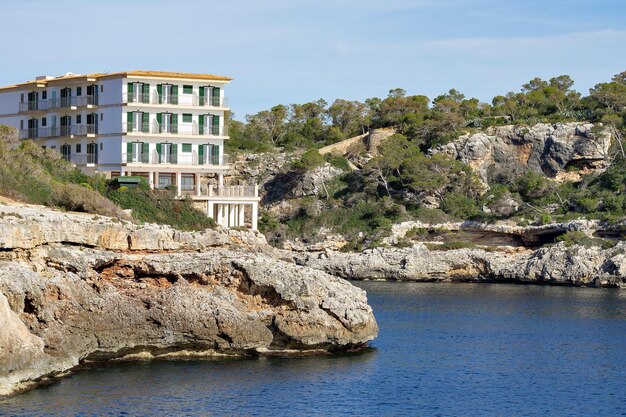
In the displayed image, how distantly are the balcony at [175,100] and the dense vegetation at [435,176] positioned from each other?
83.5ft

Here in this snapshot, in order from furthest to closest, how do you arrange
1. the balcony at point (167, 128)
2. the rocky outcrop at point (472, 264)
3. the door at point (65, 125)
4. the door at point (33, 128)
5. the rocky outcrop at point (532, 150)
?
the rocky outcrop at point (532, 150) → the rocky outcrop at point (472, 264) → the door at point (33, 128) → the door at point (65, 125) → the balcony at point (167, 128)

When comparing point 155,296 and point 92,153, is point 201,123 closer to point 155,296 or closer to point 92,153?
point 92,153

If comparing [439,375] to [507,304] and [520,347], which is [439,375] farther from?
[507,304]

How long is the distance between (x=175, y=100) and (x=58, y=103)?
8.42 meters

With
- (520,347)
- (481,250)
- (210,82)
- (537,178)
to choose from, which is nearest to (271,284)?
(520,347)

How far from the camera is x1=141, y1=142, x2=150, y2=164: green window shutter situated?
60906 millimetres

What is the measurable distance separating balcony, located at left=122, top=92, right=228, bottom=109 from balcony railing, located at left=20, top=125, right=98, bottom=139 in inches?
154

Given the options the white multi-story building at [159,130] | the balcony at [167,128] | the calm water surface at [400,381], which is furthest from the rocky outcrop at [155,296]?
the balcony at [167,128]

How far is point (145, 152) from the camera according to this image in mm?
60938

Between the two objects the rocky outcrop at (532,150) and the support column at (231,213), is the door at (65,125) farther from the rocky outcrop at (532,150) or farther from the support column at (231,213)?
the rocky outcrop at (532,150)

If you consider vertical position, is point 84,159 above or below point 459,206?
above

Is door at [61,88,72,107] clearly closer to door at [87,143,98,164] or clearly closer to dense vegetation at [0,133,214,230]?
door at [87,143,98,164]

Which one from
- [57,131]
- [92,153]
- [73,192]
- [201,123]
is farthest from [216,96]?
[73,192]

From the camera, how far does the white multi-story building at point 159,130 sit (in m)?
60.4
